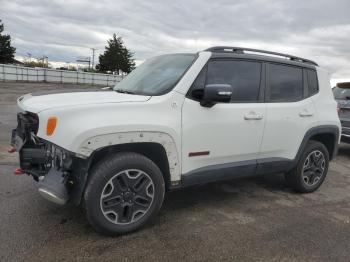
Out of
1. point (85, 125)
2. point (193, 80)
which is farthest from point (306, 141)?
point (85, 125)

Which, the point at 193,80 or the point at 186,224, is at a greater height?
the point at 193,80

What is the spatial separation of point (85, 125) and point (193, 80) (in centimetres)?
127

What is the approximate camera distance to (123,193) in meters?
3.54

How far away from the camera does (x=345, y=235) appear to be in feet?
13.2

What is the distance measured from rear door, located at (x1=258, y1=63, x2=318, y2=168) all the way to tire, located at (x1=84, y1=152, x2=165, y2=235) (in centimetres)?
159

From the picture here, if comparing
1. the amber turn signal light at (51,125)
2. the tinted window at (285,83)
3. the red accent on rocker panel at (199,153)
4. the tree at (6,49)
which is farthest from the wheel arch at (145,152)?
the tree at (6,49)

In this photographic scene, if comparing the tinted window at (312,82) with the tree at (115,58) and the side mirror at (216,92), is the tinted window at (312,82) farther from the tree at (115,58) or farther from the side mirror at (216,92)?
the tree at (115,58)

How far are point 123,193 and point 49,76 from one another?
112ft

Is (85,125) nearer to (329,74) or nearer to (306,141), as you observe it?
(306,141)

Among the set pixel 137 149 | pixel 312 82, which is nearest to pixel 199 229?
pixel 137 149

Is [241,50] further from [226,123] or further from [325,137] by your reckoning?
[325,137]

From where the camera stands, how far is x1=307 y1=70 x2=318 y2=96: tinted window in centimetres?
519

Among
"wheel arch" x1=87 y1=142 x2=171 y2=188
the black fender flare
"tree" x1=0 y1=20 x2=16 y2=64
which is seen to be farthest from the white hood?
"tree" x1=0 y1=20 x2=16 y2=64

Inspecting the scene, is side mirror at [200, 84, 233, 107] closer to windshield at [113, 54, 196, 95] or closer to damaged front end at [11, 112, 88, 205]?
windshield at [113, 54, 196, 95]
